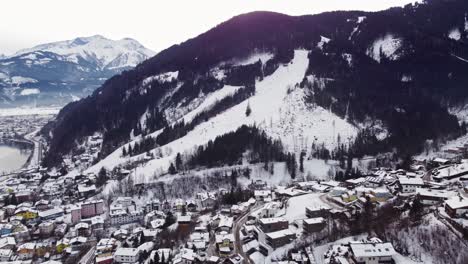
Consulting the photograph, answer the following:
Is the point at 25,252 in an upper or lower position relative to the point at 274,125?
lower

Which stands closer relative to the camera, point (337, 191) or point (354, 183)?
point (337, 191)

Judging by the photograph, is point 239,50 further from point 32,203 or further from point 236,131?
point 32,203

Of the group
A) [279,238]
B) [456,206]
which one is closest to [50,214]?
[279,238]

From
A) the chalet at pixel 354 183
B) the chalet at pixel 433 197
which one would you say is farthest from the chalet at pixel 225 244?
the chalet at pixel 354 183

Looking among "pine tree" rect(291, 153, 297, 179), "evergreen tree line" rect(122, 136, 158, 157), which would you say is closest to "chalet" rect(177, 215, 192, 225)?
"pine tree" rect(291, 153, 297, 179)

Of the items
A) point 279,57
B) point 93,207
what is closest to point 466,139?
point 279,57

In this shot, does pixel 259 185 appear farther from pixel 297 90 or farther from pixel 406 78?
pixel 406 78
